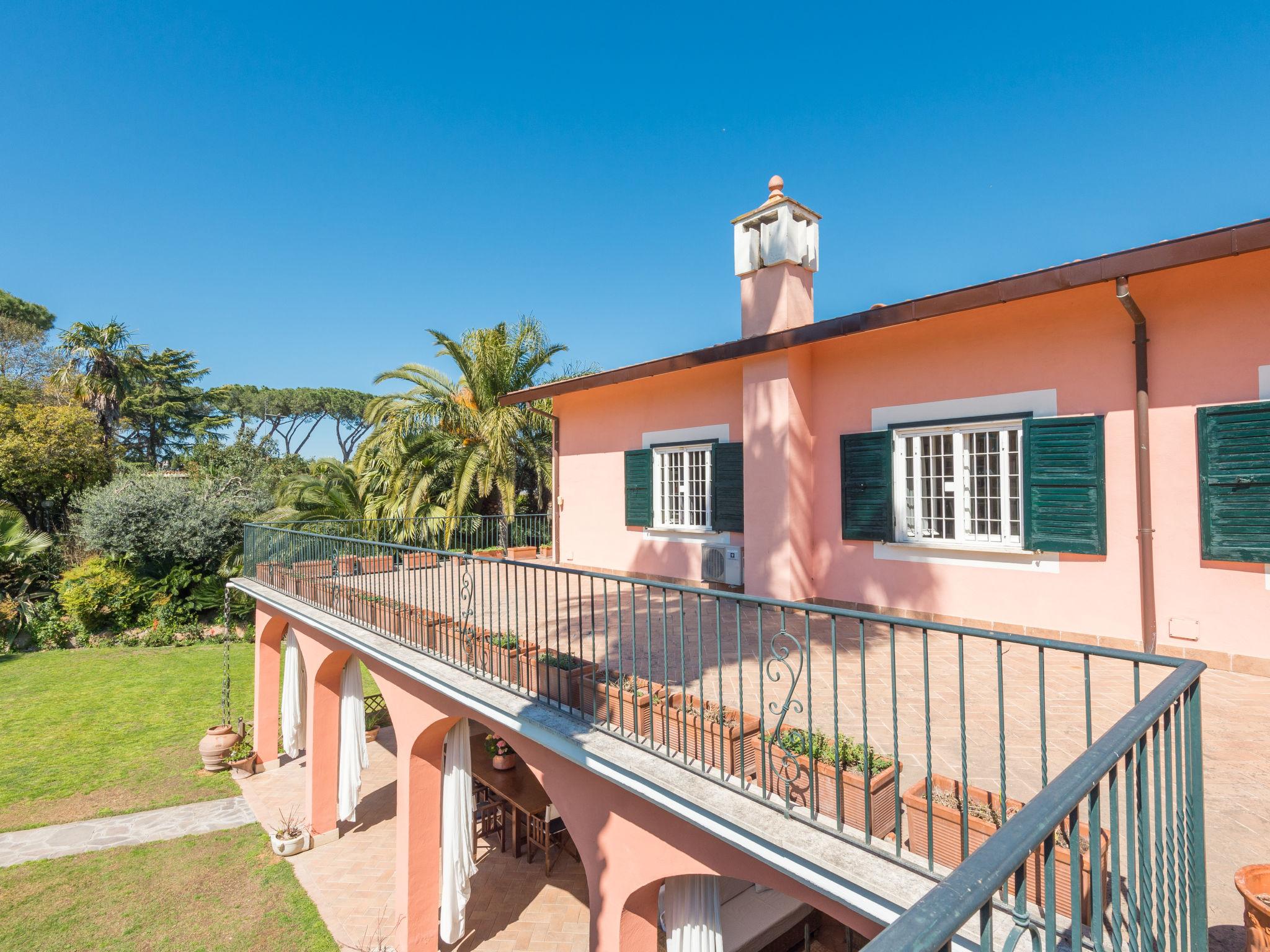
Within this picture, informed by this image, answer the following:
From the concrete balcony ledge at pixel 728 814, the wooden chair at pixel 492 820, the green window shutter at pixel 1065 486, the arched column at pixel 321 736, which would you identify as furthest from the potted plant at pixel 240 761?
the green window shutter at pixel 1065 486

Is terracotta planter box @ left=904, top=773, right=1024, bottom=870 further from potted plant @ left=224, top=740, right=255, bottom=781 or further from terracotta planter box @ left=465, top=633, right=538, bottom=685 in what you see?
potted plant @ left=224, top=740, right=255, bottom=781

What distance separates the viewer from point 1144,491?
5.73 m

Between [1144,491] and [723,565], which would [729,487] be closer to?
[723,565]

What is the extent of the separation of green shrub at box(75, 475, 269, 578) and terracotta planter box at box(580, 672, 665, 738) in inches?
759

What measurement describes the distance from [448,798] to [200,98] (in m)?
16.0

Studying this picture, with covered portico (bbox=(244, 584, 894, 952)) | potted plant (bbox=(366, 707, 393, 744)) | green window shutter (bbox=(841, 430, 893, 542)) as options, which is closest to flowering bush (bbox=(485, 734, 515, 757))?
covered portico (bbox=(244, 584, 894, 952))

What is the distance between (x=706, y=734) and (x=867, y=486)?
195 inches

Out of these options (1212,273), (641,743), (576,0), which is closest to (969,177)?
(576,0)

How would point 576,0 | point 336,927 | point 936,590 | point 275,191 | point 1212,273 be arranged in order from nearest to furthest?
point 1212,273 → point 936,590 → point 336,927 → point 576,0 → point 275,191

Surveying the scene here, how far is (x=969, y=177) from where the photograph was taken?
1481 cm

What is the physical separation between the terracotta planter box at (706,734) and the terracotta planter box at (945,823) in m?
0.86

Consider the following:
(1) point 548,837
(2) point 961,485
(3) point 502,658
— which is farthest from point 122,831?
(2) point 961,485

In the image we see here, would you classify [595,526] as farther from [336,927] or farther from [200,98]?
[200,98]

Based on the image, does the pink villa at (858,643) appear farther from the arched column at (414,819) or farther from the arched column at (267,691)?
the arched column at (267,691)
